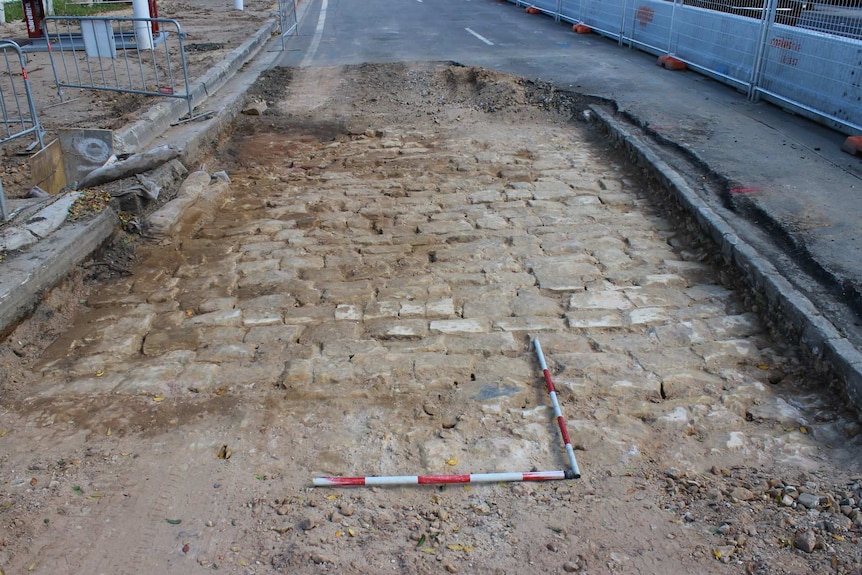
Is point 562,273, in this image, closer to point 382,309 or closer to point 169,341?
point 382,309

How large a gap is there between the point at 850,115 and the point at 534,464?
6.93 m

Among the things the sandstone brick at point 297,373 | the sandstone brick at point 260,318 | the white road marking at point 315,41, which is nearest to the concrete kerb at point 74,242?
the sandstone brick at point 260,318

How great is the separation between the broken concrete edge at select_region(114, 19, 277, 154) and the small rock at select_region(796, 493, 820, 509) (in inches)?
289

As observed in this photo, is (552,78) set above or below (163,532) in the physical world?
above

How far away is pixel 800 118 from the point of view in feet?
30.1

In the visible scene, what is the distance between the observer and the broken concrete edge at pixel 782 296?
13.2 ft

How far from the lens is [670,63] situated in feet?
41.3

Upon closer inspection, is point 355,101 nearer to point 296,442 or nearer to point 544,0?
point 296,442

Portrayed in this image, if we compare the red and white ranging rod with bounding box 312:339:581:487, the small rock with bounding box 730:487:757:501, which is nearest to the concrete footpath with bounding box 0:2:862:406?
the small rock with bounding box 730:487:757:501

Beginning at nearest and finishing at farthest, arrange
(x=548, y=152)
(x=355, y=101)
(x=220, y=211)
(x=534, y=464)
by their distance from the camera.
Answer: (x=534, y=464), (x=220, y=211), (x=548, y=152), (x=355, y=101)

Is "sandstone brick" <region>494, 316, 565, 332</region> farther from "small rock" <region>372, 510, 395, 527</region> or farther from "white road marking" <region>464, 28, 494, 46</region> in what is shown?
"white road marking" <region>464, 28, 494, 46</region>

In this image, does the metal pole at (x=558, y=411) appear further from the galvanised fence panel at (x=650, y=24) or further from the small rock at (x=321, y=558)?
the galvanised fence panel at (x=650, y=24)

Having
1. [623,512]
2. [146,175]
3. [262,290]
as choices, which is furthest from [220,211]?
[623,512]

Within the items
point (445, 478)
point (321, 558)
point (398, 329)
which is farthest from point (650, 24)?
point (321, 558)
